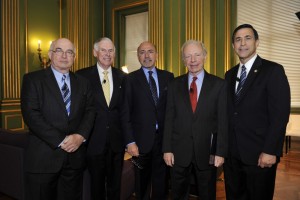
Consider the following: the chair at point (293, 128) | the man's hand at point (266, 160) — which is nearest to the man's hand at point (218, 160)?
the man's hand at point (266, 160)

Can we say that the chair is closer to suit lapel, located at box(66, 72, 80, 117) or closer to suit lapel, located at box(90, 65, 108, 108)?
suit lapel, located at box(90, 65, 108, 108)

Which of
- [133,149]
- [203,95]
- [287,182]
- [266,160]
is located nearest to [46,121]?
[133,149]

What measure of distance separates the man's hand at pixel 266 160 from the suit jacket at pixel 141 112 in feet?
2.53

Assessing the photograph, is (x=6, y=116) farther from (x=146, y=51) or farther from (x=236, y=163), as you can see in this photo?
(x=236, y=163)

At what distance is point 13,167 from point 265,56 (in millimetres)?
5194

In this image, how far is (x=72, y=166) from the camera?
70.3 inches

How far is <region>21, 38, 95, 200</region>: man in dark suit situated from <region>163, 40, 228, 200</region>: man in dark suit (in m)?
0.64

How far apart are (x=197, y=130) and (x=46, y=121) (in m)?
1.02

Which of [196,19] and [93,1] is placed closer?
[196,19]

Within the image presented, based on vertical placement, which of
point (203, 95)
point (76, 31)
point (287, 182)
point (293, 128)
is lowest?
point (287, 182)

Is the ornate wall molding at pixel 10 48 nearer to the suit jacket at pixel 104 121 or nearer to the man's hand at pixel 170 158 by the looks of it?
the suit jacket at pixel 104 121

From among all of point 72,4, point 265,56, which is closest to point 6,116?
point 72,4

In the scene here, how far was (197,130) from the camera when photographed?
1805 mm

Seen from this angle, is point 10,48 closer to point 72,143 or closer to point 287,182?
point 72,143
